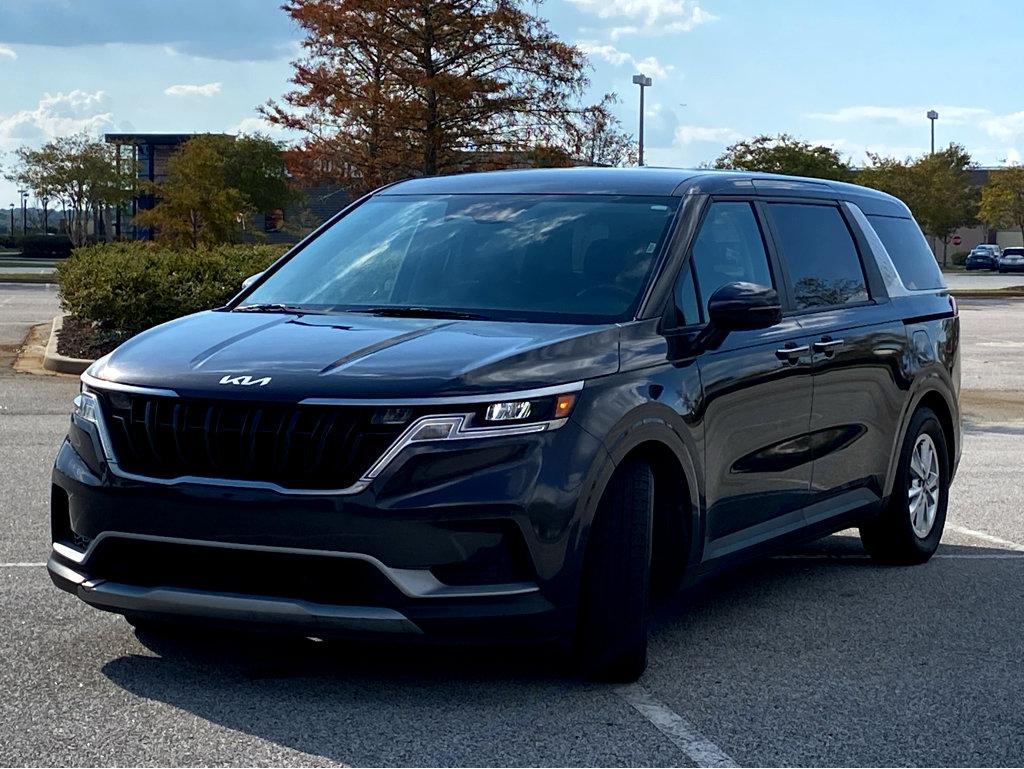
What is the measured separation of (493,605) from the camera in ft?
16.9

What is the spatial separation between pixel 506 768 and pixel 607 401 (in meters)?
1.34

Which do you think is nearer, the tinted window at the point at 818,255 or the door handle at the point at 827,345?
the door handle at the point at 827,345

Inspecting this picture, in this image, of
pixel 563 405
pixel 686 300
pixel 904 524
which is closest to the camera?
pixel 563 405

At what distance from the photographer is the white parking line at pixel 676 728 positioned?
189 inches

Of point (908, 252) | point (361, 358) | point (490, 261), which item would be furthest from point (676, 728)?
point (908, 252)

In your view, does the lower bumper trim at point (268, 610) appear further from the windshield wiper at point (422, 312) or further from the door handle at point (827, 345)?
the door handle at point (827, 345)

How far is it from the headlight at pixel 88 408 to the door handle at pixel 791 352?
2767mm

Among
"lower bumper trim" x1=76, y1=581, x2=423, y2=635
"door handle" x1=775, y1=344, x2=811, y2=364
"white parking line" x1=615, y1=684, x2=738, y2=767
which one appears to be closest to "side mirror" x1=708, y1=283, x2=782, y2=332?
"door handle" x1=775, y1=344, x2=811, y2=364

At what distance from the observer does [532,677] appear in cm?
569

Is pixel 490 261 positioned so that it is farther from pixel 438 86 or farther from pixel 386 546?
pixel 438 86

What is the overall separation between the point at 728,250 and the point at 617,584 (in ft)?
6.17

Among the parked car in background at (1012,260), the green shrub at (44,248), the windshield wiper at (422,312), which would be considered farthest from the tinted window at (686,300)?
the parked car in background at (1012,260)

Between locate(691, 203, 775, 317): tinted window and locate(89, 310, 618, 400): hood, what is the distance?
942 mm

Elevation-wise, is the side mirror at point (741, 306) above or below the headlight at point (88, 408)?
above
